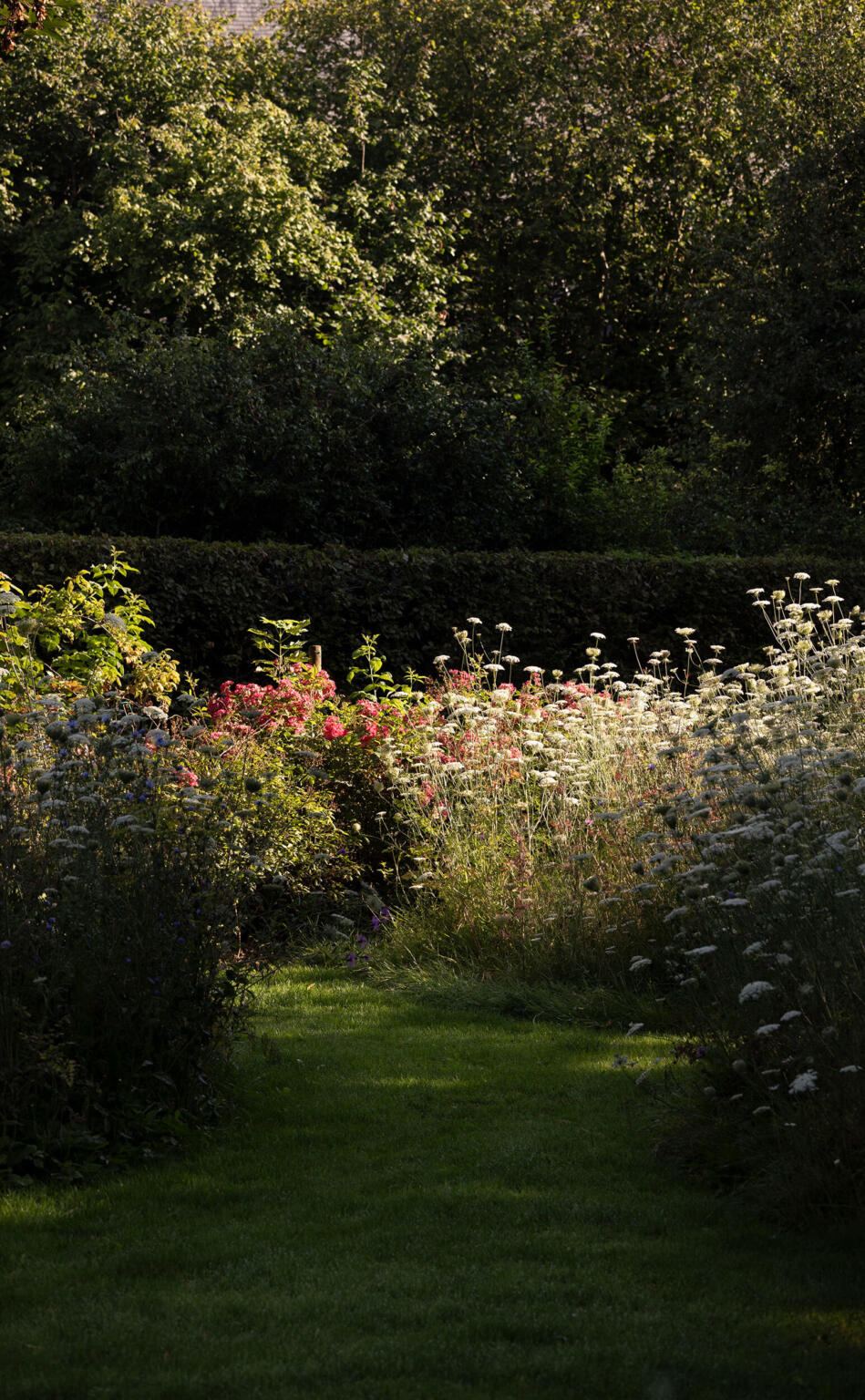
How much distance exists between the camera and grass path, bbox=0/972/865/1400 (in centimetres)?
290

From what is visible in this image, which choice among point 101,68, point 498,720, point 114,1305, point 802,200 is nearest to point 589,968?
point 498,720

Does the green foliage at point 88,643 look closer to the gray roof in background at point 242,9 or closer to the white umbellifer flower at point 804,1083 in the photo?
the white umbellifer flower at point 804,1083

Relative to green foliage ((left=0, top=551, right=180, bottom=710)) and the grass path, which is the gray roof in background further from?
the grass path

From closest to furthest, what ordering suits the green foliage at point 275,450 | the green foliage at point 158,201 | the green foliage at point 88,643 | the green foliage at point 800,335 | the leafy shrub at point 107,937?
the leafy shrub at point 107,937, the green foliage at point 88,643, the green foliage at point 275,450, the green foliage at point 800,335, the green foliage at point 158,201

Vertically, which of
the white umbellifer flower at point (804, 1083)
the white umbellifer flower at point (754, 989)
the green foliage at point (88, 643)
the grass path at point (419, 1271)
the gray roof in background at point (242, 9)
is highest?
the gray roof in background at point (242, 9)

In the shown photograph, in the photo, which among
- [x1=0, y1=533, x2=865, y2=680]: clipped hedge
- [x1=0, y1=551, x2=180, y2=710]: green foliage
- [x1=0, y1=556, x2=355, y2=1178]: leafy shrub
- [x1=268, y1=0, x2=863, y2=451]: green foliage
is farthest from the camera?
[x1=268, y1=0, x2=863, y2=451]: green foliage

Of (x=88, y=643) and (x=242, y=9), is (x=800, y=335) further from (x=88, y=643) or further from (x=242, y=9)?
(x=242, y=9)

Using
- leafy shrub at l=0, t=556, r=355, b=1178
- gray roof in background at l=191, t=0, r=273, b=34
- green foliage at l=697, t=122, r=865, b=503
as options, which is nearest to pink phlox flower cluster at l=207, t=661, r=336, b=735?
leafy shrub at l=0, t=556, r=355, b=1178

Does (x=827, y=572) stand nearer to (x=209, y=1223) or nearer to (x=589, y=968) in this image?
(x=589, y=968)

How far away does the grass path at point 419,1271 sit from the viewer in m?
2.90

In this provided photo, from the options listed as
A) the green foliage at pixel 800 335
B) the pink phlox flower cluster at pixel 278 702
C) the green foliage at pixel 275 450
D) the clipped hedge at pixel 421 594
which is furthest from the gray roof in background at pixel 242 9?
the pink phlox flower cluster at pixel 278 702

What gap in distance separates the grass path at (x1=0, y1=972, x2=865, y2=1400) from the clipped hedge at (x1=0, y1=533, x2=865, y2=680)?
221 inches

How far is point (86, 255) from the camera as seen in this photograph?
18.0 metres

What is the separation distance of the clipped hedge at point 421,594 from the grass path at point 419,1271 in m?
5.61
